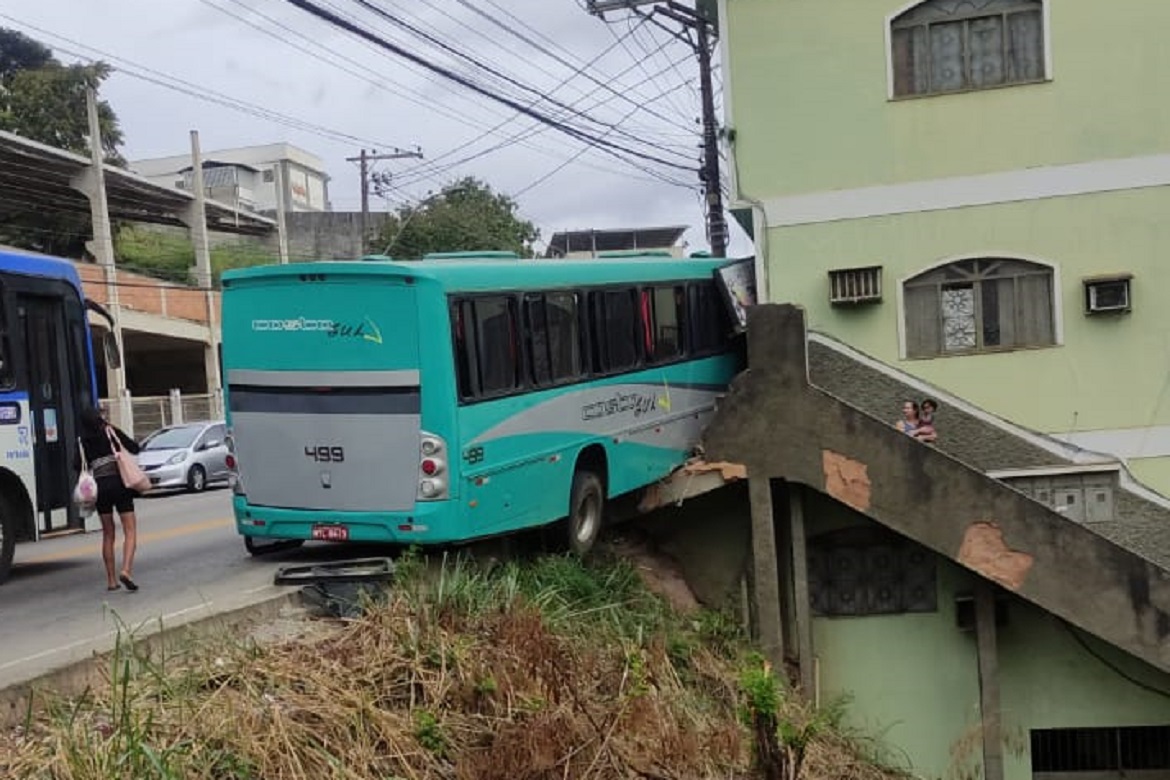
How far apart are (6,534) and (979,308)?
34.2ft

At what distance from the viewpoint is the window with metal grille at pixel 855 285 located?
13.6m

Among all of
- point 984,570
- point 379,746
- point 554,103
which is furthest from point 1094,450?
point 379,746

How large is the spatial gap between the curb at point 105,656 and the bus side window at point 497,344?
7.41 feet

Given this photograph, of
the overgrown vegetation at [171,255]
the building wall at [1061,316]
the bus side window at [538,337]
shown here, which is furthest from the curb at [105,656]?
the overgrown vegetation at [171,255]

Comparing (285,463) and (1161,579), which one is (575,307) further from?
(1161,579)

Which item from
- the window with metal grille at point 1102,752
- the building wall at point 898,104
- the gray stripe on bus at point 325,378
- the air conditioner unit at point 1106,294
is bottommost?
the window with metal grille at point 1102,752

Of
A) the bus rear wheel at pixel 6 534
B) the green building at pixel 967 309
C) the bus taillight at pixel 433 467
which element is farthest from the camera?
the green building at pixel 967 309

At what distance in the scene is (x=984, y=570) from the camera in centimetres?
1195

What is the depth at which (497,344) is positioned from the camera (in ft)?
30.8

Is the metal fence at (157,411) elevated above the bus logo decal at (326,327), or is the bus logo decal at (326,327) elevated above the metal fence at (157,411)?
the bus logo decal at (326,327)

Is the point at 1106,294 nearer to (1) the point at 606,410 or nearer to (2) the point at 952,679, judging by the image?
(2) the point at 952,679

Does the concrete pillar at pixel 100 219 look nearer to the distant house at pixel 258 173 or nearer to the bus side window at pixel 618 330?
the bus side window at pixel 618 330

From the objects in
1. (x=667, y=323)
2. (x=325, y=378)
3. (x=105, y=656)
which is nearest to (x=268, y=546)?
(x=325, y=378)

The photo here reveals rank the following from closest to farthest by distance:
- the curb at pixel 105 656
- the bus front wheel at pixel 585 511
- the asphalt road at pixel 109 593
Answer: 1. the curb at pixel 105 656
2. the asphalt road at pixel 109 593
3. the bus front wheel at pixel 585 511
